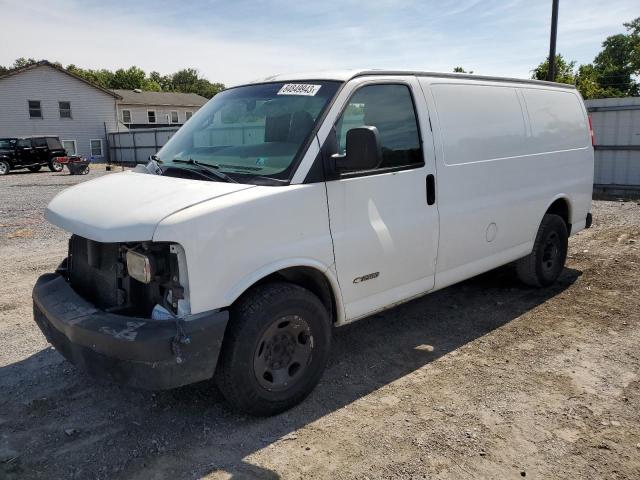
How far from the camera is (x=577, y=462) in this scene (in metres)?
2.99

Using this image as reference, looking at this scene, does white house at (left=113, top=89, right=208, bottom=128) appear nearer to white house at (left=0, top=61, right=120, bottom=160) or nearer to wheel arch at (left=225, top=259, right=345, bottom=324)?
white house at (left=0, top=61, right=120, bottom=160)

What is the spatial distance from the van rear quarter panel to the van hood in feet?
6.40

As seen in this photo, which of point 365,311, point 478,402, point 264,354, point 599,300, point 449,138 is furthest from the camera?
point 599,300

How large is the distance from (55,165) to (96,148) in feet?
31.7

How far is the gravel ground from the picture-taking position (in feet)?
9.82

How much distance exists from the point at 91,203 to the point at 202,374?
1329 mm

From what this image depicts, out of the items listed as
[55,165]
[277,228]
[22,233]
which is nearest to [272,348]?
[277,228]

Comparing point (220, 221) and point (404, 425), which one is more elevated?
point (220, 221)

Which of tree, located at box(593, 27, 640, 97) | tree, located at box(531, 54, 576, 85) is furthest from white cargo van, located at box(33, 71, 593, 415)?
tree, located at box(593, 27, 640, 97)

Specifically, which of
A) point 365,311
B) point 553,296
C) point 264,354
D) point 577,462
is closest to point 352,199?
point 365,311

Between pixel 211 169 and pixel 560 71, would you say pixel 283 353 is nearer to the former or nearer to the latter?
pixel 211 169

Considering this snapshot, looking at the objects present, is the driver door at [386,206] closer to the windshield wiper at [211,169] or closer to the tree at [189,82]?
the windshield wiper at [211,169]

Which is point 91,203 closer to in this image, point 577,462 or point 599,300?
point 577,462

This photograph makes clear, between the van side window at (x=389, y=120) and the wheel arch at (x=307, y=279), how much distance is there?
32.6 inches
